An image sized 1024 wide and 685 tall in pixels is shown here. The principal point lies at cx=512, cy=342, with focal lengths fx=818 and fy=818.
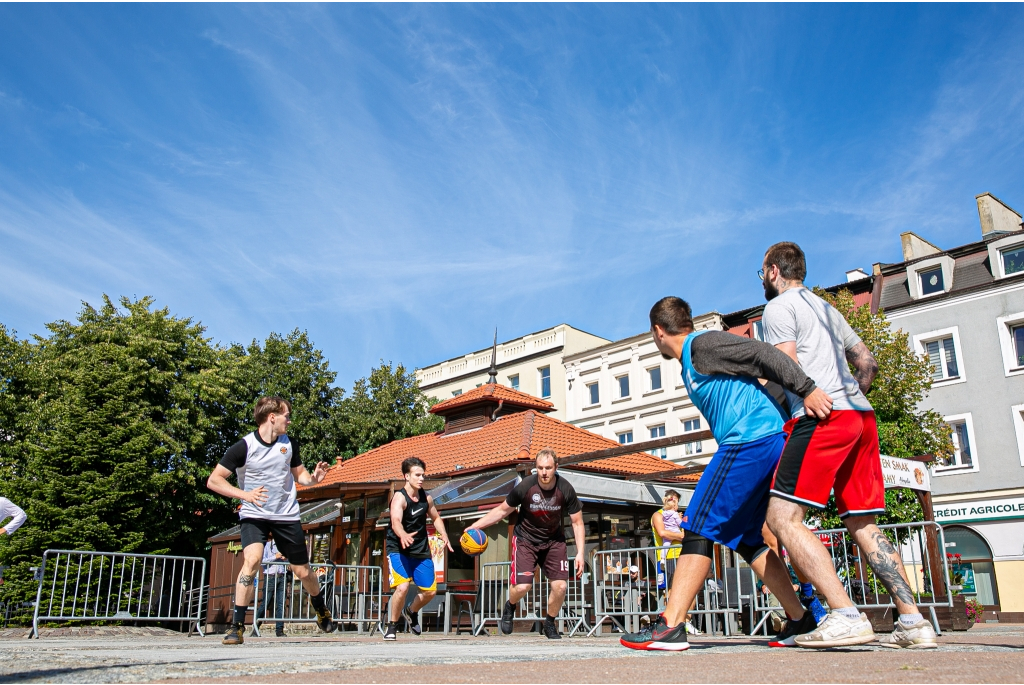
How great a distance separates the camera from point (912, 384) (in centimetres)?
2177

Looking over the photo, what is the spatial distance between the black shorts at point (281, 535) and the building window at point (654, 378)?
112 ft

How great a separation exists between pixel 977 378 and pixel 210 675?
3088 centimetres

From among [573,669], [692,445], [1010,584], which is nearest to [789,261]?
[573,669]

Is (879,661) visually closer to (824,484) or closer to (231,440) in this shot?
(824,484)

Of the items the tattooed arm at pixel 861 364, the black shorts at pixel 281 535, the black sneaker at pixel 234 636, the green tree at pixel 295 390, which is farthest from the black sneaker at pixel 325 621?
the green tree at pixel 295 390

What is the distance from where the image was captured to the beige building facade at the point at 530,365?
1706 inches

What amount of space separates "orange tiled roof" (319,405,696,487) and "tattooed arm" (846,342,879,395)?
42.7ft

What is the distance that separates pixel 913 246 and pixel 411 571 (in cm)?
3112

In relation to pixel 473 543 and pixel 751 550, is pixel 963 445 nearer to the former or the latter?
pixel 473 543

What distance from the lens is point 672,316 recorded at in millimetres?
4664

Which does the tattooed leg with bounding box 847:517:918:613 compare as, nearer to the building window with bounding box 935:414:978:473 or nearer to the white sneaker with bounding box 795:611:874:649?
the white sneaker with bounding box 795:611:874:649

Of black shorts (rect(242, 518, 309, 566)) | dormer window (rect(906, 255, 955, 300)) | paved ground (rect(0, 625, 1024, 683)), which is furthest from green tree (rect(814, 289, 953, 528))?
paved ground (rect(0, 625, 1024, 683))

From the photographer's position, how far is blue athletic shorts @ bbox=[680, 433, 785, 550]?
4234mm

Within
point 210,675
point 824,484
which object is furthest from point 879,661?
point 210,675
